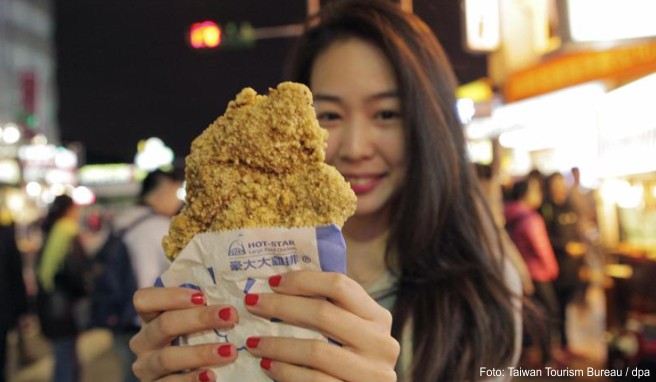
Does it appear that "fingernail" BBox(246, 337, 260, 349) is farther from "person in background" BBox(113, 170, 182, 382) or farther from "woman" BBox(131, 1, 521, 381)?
"person in background" BBox(113, 170, 182, 382)

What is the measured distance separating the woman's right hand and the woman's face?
0.80 m

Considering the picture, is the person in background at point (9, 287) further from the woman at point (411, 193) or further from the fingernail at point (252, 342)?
the fingernail at point (252, 342)

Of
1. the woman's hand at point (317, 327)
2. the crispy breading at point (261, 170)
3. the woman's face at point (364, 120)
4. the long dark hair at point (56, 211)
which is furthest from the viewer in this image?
the long dark hair at point (56, 211)

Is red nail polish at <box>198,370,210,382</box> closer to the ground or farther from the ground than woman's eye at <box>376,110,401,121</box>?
closer to the ground

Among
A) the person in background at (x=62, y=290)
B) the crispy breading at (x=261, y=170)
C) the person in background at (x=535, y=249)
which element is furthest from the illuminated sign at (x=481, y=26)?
the crispy breading at (x=261, y=170)

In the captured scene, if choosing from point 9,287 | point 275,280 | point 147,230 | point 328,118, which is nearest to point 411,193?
point 328,118

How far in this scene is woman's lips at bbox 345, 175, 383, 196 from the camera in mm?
1952

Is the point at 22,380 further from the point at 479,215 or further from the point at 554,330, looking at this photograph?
the point at 479,215

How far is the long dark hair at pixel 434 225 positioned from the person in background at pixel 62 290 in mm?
5157

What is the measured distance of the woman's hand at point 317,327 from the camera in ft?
3.86

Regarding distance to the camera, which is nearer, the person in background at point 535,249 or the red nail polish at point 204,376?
the red nail polish at point 204,376

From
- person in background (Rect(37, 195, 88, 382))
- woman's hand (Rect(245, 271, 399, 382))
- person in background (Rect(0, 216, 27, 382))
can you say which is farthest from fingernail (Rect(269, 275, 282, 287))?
person in background (Rect(37, 195, 88, 382))

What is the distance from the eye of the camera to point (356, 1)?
2207mm

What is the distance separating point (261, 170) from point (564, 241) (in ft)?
25.0
